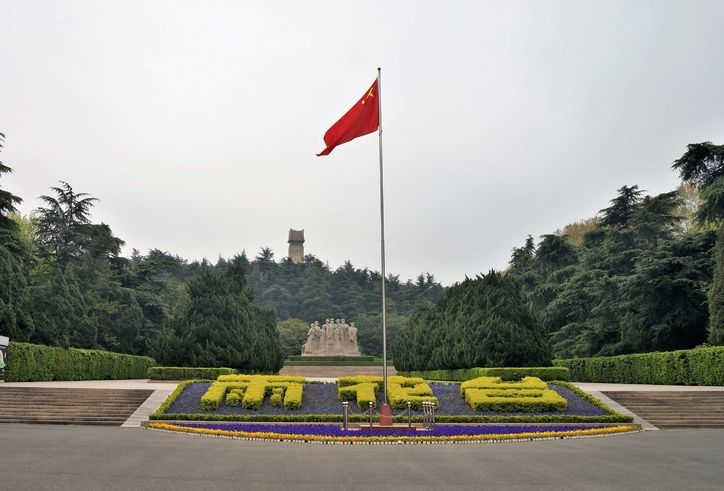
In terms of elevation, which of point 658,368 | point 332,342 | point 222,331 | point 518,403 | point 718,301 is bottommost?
point 518,403

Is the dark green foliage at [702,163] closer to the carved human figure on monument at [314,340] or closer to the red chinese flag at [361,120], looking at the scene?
the red chinese flag at [361,120]

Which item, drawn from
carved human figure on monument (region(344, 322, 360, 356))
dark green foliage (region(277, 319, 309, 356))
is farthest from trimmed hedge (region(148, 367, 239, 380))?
dark green foliage (region(277, 319, 309, 356))

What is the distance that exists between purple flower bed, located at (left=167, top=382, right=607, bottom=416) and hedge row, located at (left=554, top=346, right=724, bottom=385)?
31.1 ft

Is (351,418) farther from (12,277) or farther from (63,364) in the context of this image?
(12,277)

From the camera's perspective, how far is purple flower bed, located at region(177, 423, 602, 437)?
18.5 meters

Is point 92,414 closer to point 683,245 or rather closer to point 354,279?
point 683,245

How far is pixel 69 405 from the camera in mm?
23891

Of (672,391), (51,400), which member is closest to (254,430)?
(51,400)

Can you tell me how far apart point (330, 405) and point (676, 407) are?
38.8 feet

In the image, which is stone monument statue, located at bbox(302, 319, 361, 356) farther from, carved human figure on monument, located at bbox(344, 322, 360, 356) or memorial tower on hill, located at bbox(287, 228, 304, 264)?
memorial tower on hill, located at bbox(287, 228, 304, 264)

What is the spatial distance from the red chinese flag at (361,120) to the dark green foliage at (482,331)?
1493 cm

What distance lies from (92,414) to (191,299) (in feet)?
51.1

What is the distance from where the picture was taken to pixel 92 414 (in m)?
22.9

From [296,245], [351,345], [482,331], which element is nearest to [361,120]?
[482,331]
